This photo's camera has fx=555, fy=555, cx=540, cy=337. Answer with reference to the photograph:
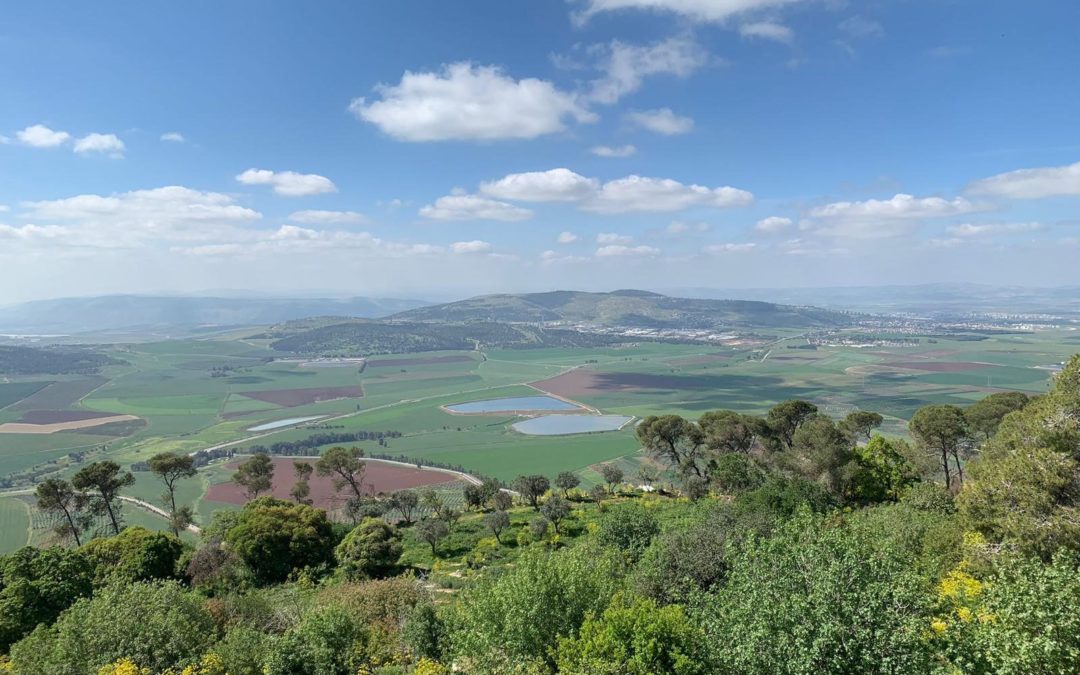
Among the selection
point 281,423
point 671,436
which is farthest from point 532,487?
point 281,423

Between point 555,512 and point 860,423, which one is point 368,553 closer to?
point 555,512

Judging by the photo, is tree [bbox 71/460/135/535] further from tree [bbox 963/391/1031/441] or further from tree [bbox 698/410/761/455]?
tree [bbox 963/391/1031/441]

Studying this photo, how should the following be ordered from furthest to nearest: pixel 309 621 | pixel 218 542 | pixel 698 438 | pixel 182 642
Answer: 1. pixel 698 438
2. pixel 218 542
3. pixel 309 621
4. pixel 182 642

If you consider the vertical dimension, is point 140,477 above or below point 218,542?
below

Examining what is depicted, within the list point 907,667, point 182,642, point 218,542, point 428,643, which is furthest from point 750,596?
point 218,542

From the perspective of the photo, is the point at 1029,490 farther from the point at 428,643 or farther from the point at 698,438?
the point at 698,438

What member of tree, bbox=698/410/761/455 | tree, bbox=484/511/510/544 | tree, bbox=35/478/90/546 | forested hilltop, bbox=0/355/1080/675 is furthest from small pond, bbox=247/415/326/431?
tree, bbox=698/410/761/455

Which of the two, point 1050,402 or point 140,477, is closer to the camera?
point 1050,402
